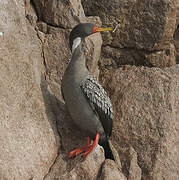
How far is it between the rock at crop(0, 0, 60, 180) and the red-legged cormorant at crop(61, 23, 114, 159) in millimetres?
344

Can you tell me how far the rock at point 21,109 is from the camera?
171 inches

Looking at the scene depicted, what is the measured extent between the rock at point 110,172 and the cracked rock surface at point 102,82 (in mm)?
12

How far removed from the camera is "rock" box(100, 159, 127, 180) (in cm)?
457

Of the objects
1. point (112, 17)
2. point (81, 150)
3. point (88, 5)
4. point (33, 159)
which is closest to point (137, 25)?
point (112, 17)

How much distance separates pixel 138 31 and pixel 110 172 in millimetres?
2221

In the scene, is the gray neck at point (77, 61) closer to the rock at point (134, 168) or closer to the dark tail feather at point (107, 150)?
the dark tail feather at point (107, 150)

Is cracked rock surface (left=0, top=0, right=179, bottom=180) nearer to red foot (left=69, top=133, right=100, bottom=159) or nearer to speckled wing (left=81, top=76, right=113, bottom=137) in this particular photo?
red foot (left=69, top=133, right=100, bottom=159)

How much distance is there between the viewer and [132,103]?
18.1 ft

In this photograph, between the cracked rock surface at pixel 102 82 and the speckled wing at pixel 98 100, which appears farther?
the speckled wing at pixel 98 100

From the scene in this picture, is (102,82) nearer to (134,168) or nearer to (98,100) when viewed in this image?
(98,100)

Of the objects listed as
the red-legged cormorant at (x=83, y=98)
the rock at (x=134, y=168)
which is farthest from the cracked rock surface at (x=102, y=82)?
the red-legged cormorant at (x=83, y=98)

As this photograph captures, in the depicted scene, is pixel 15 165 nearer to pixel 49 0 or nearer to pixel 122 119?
pixel 122 119

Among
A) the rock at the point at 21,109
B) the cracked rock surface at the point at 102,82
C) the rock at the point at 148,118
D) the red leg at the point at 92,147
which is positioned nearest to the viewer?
the rock at the point at 21,109

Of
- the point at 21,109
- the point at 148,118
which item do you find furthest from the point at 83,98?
the point at 148,118
